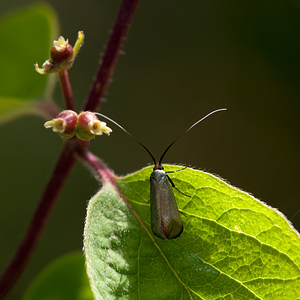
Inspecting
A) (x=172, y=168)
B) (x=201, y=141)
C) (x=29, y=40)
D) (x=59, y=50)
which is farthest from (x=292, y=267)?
(x=201, y=141)

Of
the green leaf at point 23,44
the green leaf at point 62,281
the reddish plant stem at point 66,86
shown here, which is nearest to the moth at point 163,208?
the reddish plant stem at point 66,86

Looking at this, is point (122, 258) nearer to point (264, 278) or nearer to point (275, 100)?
point (264, 278)

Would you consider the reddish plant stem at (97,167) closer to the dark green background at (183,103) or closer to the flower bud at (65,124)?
the flower bud at (65,124)

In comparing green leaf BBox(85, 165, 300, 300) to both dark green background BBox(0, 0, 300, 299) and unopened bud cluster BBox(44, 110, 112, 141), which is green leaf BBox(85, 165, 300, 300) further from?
dark green background BBox(0, 0, 300, 299)

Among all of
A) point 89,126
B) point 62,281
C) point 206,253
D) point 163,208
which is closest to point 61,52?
point 89,126

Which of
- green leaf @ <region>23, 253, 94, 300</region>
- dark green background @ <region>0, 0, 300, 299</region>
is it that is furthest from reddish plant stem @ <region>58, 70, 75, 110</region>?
dark green background @ <region>0, 0, 300, 299</region>

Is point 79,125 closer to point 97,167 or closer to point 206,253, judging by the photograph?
point 97,167
